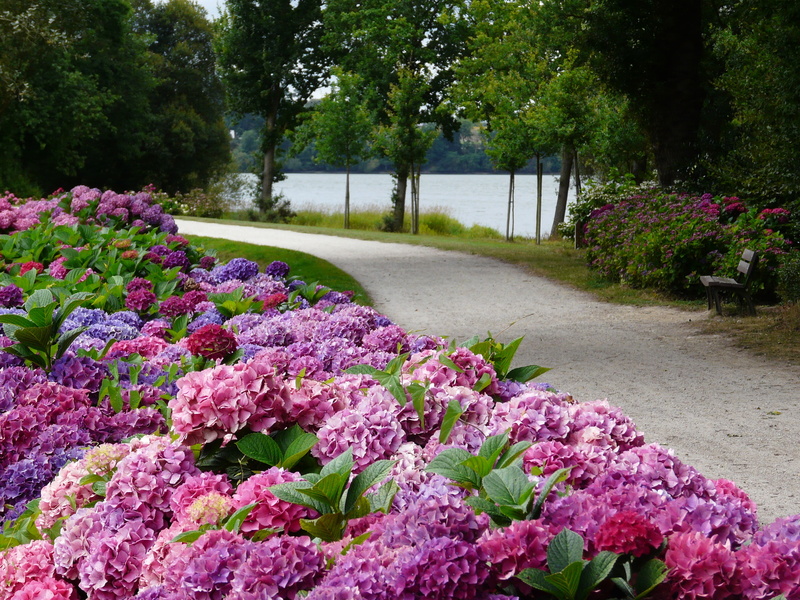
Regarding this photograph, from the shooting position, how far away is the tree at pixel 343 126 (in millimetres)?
29000

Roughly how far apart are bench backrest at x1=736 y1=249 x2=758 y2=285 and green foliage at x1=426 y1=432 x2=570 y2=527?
345 inches

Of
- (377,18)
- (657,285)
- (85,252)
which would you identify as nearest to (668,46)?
(657,285)

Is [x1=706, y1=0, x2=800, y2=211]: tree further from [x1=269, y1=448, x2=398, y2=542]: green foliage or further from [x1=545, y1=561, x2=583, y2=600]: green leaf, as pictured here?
[x1=545, y1=561, x2=583, y2=600]: green leaf

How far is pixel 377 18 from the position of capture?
30469 millimetres

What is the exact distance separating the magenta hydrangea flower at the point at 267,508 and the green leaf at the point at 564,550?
1.70ft

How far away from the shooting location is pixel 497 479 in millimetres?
1588

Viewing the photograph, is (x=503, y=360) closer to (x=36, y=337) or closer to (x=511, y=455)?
(x=511, y=455)

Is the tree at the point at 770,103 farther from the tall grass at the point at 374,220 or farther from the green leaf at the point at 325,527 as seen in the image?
the tall grass at the point at 374,220

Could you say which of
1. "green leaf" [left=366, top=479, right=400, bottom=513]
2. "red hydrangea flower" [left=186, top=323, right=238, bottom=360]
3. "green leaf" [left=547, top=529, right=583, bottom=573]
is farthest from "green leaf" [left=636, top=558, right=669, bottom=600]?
"red hydrangea flower" [left=186, top=323, right=238, bottom=360]

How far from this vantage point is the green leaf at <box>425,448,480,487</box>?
1667mm

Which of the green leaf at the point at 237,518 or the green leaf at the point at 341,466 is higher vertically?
the green leaf at the point at 341,466

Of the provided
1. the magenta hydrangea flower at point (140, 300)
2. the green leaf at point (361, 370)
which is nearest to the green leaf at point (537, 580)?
the green leaf at point (361, 370)

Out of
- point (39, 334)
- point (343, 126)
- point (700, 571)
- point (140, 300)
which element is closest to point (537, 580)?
point (700, 571)

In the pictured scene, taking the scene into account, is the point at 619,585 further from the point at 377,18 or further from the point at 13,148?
the point at 13,148
